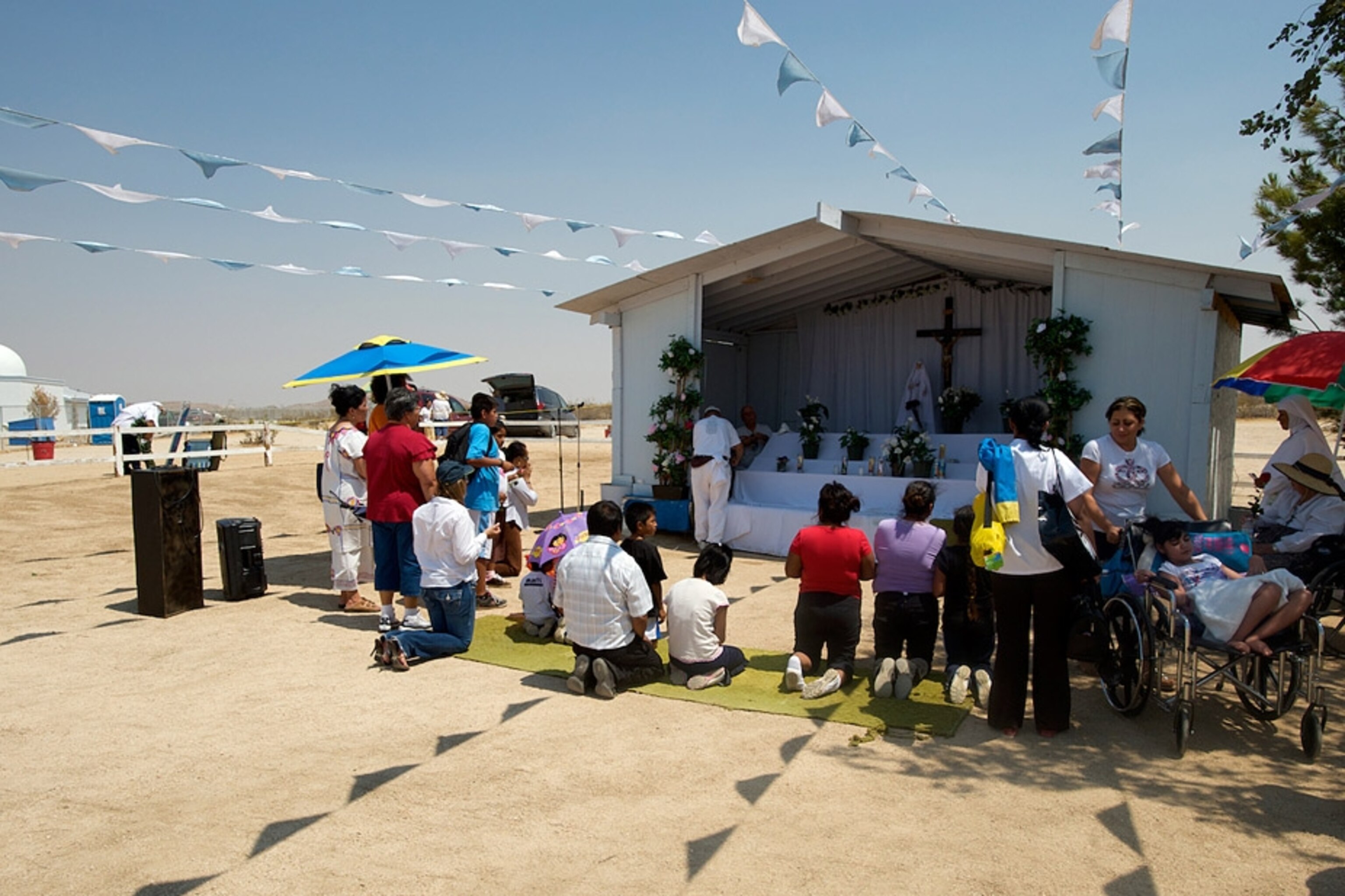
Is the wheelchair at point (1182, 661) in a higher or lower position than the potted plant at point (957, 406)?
lower

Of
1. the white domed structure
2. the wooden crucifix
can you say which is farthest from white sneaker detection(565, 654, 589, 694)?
the white domed structure

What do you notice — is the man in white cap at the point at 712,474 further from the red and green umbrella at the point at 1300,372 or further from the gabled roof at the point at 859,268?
the red and green umbrella at the point at 1300,372

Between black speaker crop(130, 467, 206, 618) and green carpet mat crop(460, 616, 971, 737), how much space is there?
8.93 feet

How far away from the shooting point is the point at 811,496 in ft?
33.4

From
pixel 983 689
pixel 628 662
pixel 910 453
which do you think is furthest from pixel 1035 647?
pixel 910 453

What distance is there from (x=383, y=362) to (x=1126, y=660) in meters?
6.21

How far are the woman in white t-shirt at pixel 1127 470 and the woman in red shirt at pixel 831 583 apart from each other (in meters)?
1.47

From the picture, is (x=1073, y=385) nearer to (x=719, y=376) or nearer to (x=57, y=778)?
(x=719, y=376)

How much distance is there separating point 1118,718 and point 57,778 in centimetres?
512

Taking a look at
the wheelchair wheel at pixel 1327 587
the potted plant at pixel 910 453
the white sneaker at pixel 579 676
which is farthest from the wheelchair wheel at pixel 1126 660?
the potted plant at pixel 910 453

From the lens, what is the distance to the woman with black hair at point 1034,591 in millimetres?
4129

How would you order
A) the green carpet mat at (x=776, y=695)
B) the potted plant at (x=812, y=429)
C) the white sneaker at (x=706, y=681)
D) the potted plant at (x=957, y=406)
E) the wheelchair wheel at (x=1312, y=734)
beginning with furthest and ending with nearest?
the potted plant at (x=957, y=406)
the potted plant at (x=812, y=429)
the white sneaker at (x=706, y=681)
the green carpet mat at (x=776, y=695)
the wheelchair wheel at (x=1312, y=734)

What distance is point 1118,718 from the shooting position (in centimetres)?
450

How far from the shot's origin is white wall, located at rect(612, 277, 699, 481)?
11.1m
